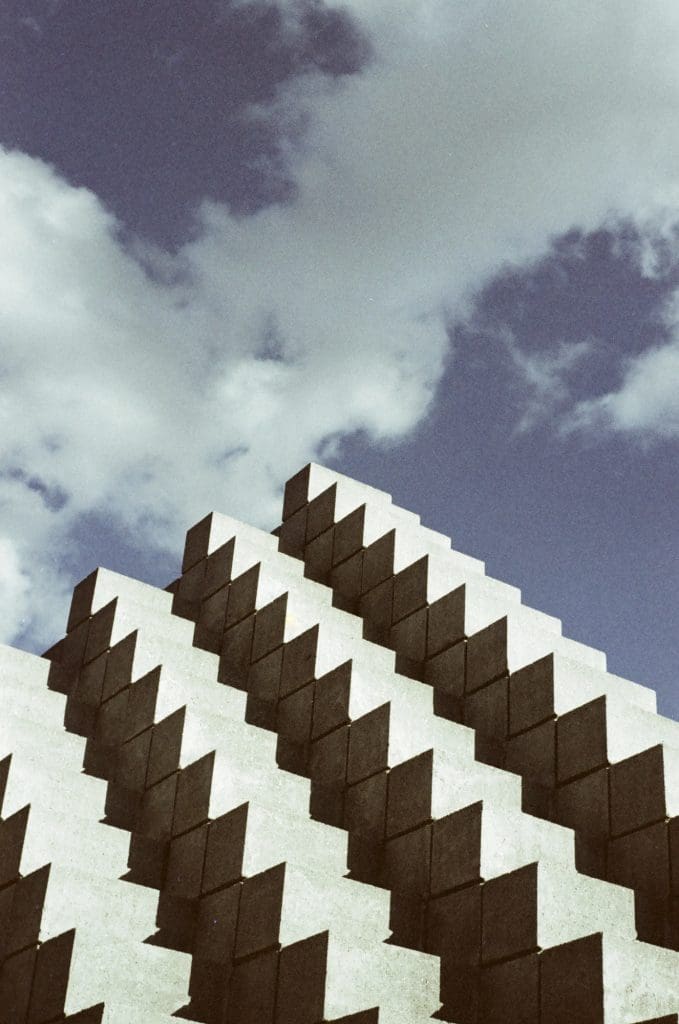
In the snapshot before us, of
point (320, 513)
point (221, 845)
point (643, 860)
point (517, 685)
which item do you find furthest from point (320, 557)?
point (643, 860)

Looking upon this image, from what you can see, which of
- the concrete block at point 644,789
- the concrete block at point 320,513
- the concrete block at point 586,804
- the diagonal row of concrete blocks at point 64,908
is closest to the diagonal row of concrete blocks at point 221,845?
the diagonal row of concrete blocks at point 64,908

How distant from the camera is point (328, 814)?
21750 mm

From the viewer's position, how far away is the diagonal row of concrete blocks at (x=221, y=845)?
1664 centimetres

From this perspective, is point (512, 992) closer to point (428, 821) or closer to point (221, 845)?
point (428, 821)

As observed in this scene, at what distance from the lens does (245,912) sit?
1822 centimetres

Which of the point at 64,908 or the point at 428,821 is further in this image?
the point at 428,821

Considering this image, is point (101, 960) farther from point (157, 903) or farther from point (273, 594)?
point (273, 594)

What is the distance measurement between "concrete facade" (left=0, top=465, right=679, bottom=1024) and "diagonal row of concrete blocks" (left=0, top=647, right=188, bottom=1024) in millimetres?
36

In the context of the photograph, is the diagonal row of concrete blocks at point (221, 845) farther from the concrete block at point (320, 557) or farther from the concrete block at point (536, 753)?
the concrete block at point (320, 557)

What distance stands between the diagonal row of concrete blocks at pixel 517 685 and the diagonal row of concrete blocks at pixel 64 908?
6.65 metres

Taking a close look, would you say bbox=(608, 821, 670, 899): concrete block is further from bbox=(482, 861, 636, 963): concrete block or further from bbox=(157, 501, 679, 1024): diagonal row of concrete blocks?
bbox=(482, 861, 636, 963): concrete block

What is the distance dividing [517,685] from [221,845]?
6.72 metres

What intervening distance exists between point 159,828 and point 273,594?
7670 mm

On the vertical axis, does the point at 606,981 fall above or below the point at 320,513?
below
